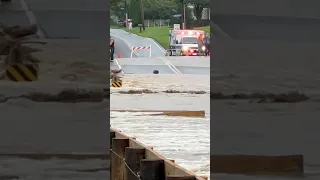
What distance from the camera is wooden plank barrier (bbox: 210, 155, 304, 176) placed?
2.34 meters

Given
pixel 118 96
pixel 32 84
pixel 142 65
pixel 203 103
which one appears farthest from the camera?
pixel 142 65

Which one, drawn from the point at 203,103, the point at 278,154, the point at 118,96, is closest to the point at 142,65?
the point at 118,96

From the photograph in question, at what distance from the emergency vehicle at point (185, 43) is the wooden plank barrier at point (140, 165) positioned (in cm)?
2793

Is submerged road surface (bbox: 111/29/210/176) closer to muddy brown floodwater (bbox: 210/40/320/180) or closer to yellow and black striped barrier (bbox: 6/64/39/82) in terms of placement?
muddy brown floodwater (bbox: 210/40/320/180)

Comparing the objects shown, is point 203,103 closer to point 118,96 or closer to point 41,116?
point 118,96

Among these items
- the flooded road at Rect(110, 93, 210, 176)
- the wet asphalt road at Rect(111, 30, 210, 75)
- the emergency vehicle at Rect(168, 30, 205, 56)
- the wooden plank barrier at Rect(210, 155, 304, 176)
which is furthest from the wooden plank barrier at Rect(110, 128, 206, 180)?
the emergency vehicle at Rect(168, 30, 205, 56)

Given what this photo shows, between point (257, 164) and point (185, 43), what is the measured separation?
34.6m

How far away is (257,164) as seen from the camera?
93.1 inches

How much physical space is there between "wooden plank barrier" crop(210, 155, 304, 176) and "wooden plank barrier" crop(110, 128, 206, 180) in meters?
2.09

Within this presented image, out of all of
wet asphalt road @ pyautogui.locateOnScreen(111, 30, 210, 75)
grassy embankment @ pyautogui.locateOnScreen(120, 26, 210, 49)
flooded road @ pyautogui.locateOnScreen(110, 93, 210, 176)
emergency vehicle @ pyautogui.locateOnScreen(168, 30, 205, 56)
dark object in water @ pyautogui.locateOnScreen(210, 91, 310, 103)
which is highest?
grassy embankment @ pyautogui.locateOnScreen(120, 26, 210, 49)

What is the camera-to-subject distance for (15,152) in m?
Answer: 2.24

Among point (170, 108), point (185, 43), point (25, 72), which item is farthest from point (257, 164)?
point (185, 43)

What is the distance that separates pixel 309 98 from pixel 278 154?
9.9 inches

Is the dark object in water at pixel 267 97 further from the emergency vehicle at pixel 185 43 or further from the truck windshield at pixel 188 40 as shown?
the truck windshield at pixel 188 40
